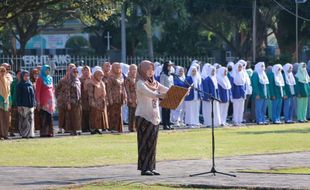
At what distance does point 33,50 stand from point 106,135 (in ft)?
163

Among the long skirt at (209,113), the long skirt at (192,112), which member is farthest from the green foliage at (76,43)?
the long skirt at (209,113)

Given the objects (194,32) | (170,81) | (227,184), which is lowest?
(227,184)

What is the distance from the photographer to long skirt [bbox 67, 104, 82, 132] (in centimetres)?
2952

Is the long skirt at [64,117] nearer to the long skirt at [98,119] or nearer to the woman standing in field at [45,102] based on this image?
the woman standing in field at [45,102]

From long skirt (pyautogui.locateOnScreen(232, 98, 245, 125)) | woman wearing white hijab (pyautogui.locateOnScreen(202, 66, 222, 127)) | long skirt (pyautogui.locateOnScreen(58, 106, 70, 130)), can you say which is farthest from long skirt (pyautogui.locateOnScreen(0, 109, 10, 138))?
long skirt (pyautogui.locateOnScreen(232, 98, 245, 125))

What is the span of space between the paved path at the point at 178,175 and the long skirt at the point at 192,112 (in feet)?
41.4

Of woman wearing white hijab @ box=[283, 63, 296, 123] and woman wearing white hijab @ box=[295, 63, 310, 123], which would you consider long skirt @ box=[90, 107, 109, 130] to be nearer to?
woman wearing white hijab @ box=[283, 63, 296, 123]

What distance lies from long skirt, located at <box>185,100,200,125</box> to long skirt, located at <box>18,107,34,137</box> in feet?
21.7

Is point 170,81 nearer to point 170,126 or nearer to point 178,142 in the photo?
point 170,126

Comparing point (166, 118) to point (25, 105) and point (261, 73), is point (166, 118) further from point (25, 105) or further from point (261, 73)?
point (25, 105)

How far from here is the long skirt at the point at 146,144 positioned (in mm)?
17109

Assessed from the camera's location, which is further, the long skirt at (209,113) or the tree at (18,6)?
the long skirt at (209,113)

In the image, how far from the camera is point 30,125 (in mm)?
28500

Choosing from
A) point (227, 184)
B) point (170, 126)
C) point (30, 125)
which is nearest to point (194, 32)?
point (170, 126)
